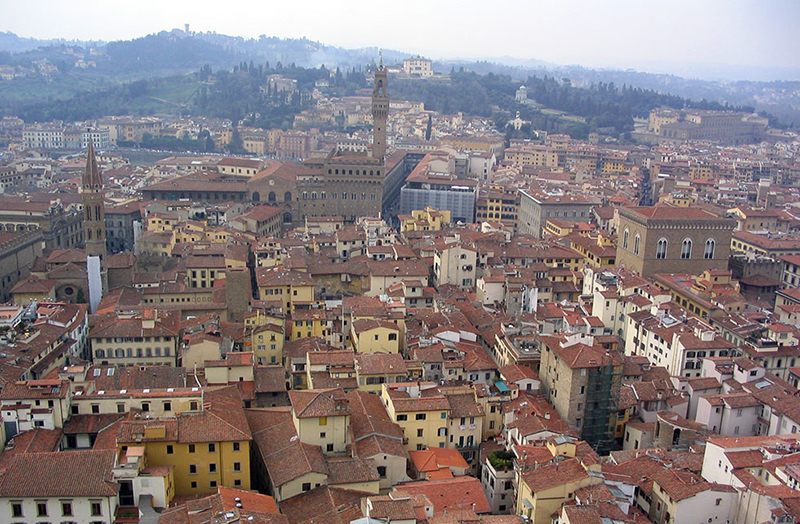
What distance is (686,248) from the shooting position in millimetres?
37594

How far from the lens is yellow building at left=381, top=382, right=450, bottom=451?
21391 millimetres

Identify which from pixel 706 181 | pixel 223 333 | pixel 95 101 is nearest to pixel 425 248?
pixel 223 333

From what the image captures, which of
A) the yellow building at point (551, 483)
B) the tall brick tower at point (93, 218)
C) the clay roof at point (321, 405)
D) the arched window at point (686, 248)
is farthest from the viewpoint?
the arched window at point (686, 248)

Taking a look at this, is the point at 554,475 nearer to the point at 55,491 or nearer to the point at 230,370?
the point at 230,370

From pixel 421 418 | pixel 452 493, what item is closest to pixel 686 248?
pixel 421 418

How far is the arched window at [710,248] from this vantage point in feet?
123

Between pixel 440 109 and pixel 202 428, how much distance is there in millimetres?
104629

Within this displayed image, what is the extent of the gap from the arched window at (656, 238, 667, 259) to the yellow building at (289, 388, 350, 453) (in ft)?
74.4

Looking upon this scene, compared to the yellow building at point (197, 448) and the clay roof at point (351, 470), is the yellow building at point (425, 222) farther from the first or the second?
the yellow building at point (197, 448)

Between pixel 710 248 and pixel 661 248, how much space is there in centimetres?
264

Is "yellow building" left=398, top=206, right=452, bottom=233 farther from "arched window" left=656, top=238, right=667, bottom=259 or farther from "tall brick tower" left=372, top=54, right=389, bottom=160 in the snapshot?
"arched window" left=656, top=238, right=667, bottom=259

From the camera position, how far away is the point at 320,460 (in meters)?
18.9

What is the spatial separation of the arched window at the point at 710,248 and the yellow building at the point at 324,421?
24.6m

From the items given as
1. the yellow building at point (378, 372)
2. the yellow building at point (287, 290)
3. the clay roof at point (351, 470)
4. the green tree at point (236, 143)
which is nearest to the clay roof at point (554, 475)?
the clay roof at point (351, 470)
